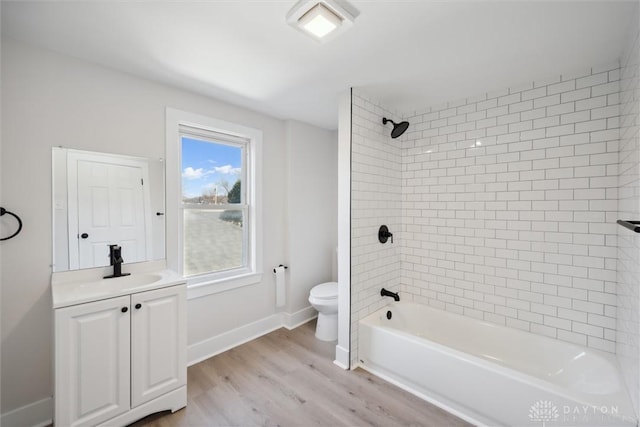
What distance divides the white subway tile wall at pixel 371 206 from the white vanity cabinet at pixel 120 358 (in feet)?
4.57

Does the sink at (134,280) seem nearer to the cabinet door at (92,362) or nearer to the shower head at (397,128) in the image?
the cabinet door at (92,362)

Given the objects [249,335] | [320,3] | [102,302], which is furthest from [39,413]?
[320,3]

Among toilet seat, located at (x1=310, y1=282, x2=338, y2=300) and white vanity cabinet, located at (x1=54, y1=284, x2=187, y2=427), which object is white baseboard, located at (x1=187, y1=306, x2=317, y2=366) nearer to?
toilet seat, located at (x1=310, y1=282, x2=338, y2=300)

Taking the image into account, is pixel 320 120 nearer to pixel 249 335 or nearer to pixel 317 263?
pixel 317 263

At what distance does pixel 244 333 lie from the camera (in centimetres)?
278

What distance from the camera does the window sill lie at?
242cm

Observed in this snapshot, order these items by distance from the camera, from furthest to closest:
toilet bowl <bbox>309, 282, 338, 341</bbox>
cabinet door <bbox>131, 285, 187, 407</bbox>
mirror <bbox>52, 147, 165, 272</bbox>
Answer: toilet bowl <bbox>309, 282, 338, 341</bbox>
mirror <bbox>52, 147, 165, 272</bbox>
cabinet door <bbox>131, 285, 187, 407</bbox>

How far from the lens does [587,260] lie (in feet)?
6.26

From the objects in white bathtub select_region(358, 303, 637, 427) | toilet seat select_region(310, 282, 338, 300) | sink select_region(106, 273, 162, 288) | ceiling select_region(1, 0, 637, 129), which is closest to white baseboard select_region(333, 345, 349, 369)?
white bathtub select_region(358, 303, 637, 427)

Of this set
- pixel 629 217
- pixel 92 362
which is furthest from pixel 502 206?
pixel 92 362

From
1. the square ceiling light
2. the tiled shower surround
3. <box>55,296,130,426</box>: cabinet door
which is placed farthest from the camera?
the tiled shower surround

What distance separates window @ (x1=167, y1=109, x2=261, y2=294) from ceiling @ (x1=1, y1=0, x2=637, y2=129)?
45 cm

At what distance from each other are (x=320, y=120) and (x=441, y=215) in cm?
172

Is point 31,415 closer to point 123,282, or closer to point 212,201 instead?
point 123,282
